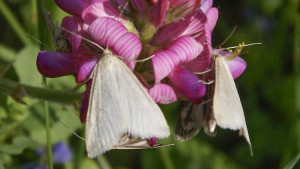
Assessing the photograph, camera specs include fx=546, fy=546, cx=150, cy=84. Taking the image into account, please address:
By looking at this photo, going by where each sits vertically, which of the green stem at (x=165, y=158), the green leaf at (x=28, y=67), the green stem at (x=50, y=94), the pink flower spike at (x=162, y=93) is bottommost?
the green stem at (x=165, y=158)

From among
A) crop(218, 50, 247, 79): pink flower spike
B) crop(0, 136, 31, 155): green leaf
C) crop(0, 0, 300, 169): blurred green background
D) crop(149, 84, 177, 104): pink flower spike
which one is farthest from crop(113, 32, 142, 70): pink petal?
crop(0, 136, 31, 155): green leaf

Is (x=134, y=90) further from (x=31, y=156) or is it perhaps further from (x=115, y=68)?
(x=31, y=156)

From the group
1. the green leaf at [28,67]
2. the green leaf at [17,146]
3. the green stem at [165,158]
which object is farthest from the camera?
the green stem at [165,158]

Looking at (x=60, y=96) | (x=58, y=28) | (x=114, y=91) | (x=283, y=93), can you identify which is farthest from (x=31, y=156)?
(x=283, y=93)

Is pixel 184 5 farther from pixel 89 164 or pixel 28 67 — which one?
pixel 89 164

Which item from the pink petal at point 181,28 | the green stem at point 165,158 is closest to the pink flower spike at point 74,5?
the pink petal at point 181,28

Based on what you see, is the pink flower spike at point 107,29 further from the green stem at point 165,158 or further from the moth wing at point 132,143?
the green stem at point 165,158

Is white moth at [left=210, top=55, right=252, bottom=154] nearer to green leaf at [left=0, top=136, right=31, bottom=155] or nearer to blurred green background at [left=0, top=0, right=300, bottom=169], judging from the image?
blurred green background at [left=0, top=0, right=300, bottom=169]

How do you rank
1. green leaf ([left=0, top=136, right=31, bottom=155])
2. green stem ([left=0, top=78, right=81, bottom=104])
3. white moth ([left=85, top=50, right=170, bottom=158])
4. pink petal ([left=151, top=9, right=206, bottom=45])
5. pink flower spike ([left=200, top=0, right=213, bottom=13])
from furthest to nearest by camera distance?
green leaf ([left=0, top=136, right=31, bottom=155])
green stem ([left=0, top=78, right=81, bottom=104])
pink flower spike ([left=200, top=0, right=213, bottom=13])
pink petal ([left=151, top=9, right=206, bottom=45])
white moth ([left=85, top=50, right=170, bottom=158])
